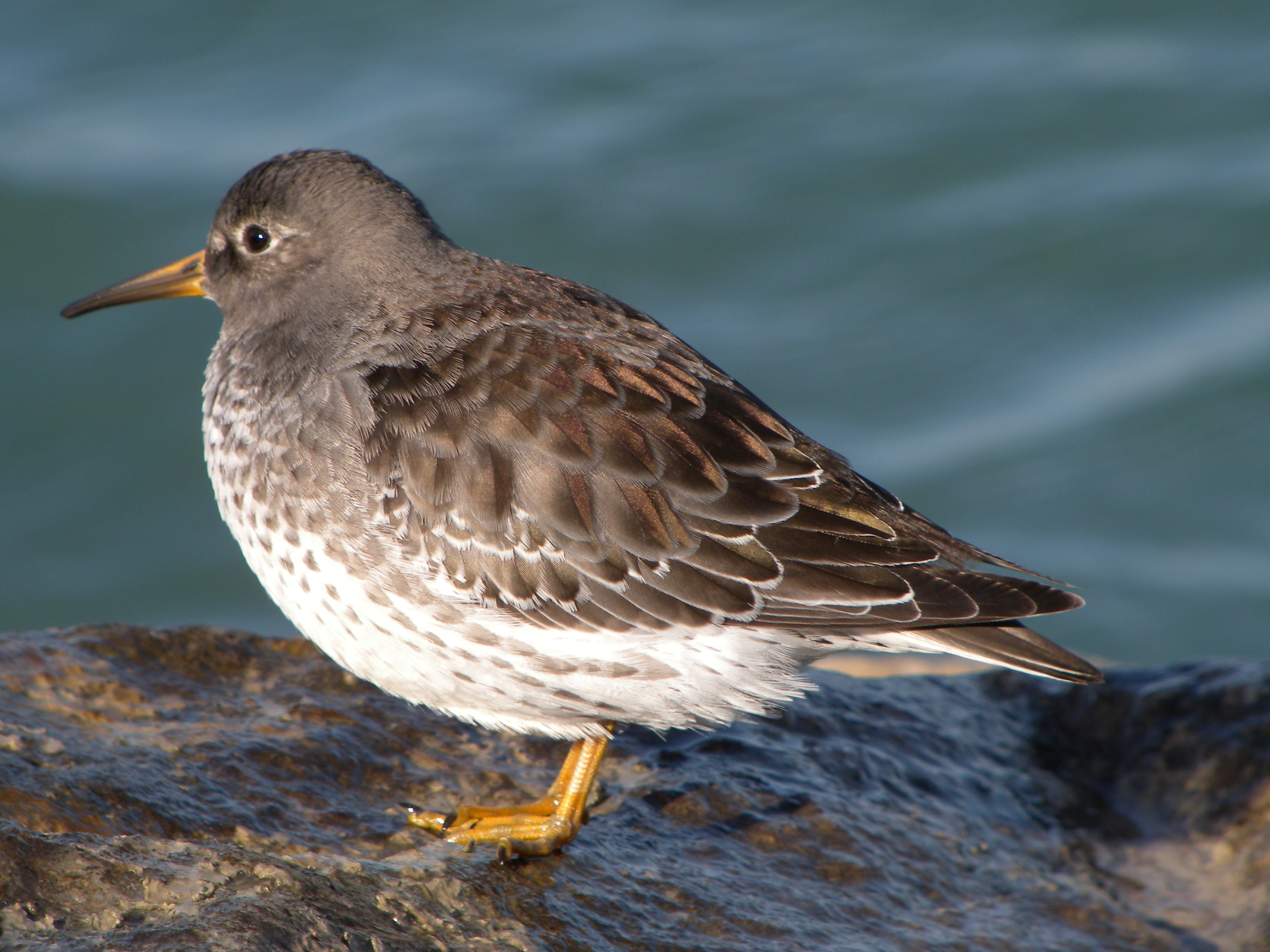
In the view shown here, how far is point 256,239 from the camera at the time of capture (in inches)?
224

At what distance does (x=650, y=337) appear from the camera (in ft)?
17.0

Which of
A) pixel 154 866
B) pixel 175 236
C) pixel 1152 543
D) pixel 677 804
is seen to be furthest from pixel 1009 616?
pixel 175 236

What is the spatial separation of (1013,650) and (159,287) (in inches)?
158

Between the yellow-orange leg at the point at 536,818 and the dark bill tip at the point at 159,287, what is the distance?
262 centimetres

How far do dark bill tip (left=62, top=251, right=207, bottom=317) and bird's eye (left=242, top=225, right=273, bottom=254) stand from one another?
35cm

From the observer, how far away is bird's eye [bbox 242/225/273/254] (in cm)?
567

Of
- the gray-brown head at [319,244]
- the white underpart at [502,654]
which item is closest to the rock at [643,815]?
the white underpart at [502,654]

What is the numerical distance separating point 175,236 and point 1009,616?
30.5 feet

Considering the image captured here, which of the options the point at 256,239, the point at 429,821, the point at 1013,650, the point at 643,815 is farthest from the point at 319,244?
the point at 1013,650

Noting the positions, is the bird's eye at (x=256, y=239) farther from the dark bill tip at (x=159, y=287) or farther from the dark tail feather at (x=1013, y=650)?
the dark tail feather at (x=1013, y=650)

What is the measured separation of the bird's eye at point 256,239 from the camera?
5.67 meters

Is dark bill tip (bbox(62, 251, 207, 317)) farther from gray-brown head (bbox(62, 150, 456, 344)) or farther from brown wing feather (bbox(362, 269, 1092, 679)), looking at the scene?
brown wing feather (bbox(362, 269, 1092, 679))

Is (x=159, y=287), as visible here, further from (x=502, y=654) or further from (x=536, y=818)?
(x=536, y=818)

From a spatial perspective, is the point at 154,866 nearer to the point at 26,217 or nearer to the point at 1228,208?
the point at 26,217
